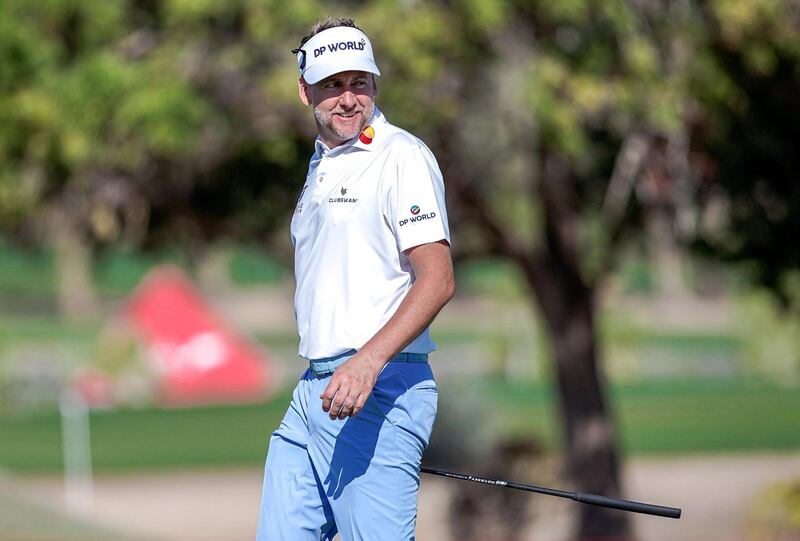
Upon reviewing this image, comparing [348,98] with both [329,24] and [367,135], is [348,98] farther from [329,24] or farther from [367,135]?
[329,24]

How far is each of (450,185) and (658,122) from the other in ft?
6.77

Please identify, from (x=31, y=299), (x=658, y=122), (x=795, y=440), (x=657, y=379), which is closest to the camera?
(x=658, y=122)

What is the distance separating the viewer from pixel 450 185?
39.0 feet

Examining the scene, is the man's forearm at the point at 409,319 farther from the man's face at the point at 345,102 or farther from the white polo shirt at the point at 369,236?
the man's face at the point at 345,102

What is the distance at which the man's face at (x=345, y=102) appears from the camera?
13.8 feet

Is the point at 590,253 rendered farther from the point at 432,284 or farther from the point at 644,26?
the point at 432,284

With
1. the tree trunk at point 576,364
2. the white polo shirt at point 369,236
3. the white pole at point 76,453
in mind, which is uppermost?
the white pole at point 76,453

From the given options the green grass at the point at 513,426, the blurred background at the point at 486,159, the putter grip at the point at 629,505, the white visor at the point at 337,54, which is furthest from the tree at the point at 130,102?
the green grass at the point at 513,426

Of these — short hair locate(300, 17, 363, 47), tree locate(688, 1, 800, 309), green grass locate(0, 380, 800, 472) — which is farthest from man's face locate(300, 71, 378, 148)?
green grass locate(0, 380, 800, 472)

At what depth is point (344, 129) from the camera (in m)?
4.21

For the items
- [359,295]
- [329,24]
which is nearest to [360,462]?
[359,295]

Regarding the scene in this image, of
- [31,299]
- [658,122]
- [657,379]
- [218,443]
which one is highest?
[31,299]

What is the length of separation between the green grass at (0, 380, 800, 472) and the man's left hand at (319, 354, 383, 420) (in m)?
20.1

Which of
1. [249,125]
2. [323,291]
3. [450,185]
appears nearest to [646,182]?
[450,185]
